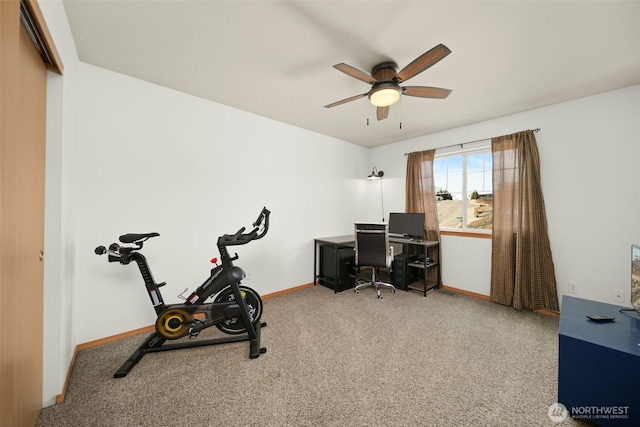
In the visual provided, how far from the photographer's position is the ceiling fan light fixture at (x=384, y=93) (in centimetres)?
214

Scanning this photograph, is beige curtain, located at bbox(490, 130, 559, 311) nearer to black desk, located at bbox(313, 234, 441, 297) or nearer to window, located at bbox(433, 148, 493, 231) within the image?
window, located at bbox(433, 148, 493, 231)

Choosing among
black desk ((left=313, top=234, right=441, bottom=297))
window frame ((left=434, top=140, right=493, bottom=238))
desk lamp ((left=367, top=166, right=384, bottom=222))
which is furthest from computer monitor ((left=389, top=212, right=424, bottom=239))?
desk lamp ((left=367, top=166, right=384, bottom=222))

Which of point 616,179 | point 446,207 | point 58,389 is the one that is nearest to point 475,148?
point 446,207

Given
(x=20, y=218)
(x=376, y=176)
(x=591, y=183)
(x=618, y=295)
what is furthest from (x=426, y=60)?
(x=618, y=295)

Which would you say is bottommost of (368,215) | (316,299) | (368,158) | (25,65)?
(316,299)

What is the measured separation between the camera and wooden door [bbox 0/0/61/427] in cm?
103

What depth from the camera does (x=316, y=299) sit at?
353cm

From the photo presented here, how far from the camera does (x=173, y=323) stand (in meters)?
2.16

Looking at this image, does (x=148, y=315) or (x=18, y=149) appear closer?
(x=18, y=149)

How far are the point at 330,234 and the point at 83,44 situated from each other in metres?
3.74

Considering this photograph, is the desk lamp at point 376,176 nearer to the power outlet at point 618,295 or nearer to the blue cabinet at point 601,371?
the power outlet at point 618,295

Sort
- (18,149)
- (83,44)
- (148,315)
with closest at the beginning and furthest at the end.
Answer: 1. (18,149)
2. (83,44)
3. (148,315)

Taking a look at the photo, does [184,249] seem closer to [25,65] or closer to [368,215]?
[25,65]

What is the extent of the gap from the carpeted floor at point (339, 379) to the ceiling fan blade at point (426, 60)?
231cm
